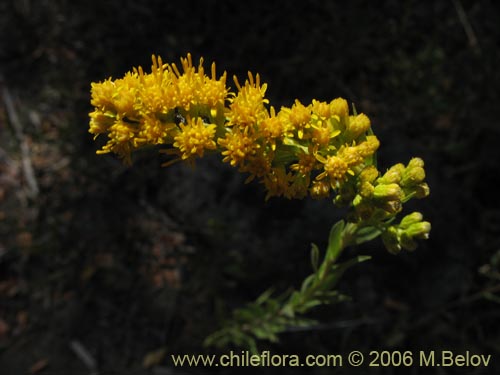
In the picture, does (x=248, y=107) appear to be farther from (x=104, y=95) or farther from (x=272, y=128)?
(x=104, y=95)

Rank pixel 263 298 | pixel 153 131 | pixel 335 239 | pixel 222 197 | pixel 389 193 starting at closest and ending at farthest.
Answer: pixel 389 193 → pixel 153 131 → pixel 335 239 → pixel 263 298 → pixel 222 197

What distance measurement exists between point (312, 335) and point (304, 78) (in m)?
2.09

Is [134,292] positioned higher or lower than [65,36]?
lower

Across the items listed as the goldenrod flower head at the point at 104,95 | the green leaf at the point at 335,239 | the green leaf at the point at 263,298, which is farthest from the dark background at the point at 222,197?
the goldenrod flower head at the point at 104,95

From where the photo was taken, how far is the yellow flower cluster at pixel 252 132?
72.0 inches

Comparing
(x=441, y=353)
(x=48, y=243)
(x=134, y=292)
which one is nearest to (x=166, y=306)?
(x=134, y=292)

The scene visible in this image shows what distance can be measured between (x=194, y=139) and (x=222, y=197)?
182 centimetres

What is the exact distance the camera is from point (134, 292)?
12.5 feet

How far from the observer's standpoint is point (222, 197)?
3.63 metres

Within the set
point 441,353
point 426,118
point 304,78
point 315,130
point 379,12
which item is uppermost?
point 379,12

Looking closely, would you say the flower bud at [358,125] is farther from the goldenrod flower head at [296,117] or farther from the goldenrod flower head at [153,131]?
the goldenrod flower head at [153,131]

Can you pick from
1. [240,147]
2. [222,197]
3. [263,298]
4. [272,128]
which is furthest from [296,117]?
[222,197]

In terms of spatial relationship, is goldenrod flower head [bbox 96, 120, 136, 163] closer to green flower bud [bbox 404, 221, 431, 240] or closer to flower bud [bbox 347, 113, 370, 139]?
flower bud [bbox 347, 113, 370, 139]

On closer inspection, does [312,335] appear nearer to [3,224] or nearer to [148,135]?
[148,135]
